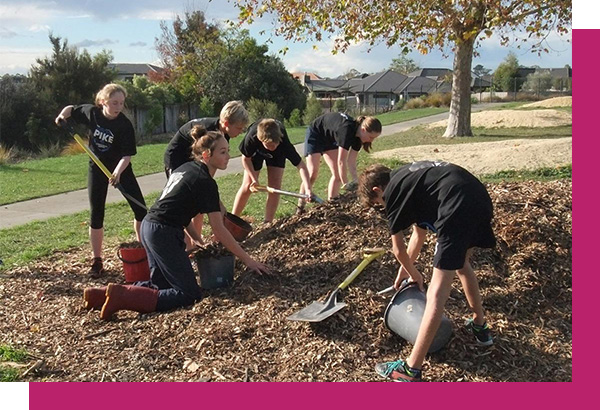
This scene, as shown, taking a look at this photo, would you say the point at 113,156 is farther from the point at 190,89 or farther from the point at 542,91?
the point at 542,91

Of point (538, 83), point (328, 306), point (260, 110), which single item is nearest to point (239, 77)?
point (260, 110)

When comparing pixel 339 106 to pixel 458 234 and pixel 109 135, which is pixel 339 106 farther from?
pixel 458 234

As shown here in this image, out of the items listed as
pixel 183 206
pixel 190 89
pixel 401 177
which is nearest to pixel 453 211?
pixel 401 177

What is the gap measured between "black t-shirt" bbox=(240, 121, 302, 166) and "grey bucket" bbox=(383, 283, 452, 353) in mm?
2774

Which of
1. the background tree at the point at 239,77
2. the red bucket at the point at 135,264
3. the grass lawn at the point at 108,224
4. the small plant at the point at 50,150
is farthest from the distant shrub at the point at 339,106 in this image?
the red bucket at the point at 135,264

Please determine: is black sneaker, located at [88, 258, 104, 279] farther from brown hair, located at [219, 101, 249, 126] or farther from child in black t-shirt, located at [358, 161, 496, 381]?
child in black t-shirt, located at [358, 161, 496, 381]

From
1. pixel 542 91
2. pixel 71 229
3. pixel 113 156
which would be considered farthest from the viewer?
pixel 542 91

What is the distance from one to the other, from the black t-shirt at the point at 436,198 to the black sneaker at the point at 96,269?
3382 millimetres

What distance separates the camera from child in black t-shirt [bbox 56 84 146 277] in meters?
6.20

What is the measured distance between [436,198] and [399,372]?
1055mm

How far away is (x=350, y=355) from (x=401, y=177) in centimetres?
116

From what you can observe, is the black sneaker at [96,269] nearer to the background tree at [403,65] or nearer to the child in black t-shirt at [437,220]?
the child in black t-shirt at [437,220]

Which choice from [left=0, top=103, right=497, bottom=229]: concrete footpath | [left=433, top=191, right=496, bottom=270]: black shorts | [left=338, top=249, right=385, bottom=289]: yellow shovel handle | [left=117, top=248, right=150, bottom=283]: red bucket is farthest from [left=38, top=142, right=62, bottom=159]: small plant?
[left=433, top=191, right=496, bottom=270]: black shorts

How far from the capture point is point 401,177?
13.4ft
